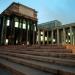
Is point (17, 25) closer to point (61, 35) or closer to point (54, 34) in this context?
point (61, 35)

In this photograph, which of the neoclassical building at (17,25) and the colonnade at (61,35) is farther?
the colonnade at (61,35)

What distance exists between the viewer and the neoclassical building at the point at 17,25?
2784 centimetres

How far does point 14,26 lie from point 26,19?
200 inches

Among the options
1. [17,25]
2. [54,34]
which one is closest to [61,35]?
[54,34]

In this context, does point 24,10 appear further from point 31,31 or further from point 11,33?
point 11,33

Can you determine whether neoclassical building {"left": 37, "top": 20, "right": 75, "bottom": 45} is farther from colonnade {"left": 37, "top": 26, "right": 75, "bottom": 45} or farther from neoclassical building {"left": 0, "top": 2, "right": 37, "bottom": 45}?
neoclassical building {"left": 0, "top": 2, "right": 37, "bottom": 45}

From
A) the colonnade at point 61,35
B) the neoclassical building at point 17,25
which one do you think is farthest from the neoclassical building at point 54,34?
the neoclassical building at point 17,25

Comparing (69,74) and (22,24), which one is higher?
(22,24)

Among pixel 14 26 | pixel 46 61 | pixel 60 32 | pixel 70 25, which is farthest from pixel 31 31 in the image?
pixel 46 61

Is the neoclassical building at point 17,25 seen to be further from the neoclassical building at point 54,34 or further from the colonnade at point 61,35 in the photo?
the colonnade at point 61,35

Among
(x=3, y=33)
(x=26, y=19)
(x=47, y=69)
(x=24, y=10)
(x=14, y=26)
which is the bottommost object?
(x=47, y=69)

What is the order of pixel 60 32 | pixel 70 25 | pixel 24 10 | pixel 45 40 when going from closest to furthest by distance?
pixel 70 25 < pixel 60 32 < pixel 24 10 < pixel 45 40

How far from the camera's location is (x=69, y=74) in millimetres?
2900

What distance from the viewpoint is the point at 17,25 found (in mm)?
29922
